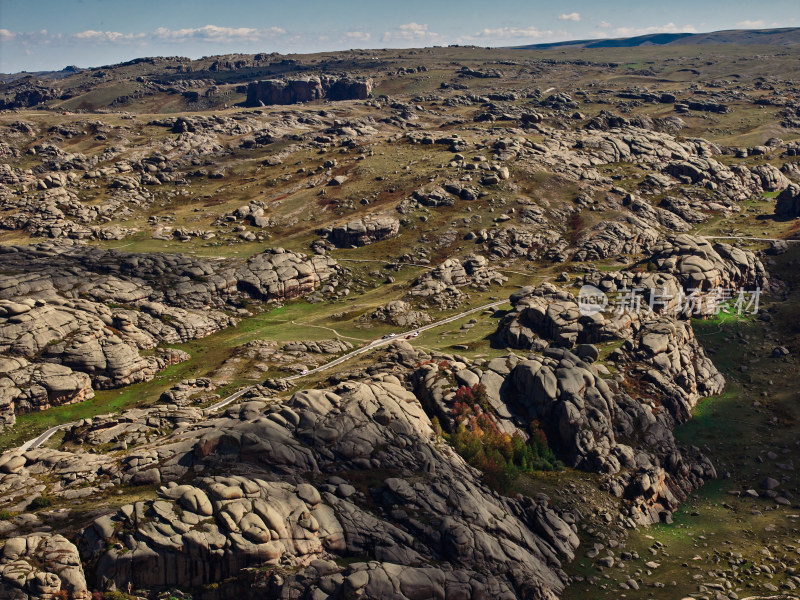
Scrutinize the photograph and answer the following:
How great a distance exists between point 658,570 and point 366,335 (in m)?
62.1

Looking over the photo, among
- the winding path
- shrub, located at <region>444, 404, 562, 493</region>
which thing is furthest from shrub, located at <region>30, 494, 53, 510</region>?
shrub, located at <region>444, 404, 562, 493</region>

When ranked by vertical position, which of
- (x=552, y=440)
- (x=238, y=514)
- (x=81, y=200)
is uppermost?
(x=81, y=200)

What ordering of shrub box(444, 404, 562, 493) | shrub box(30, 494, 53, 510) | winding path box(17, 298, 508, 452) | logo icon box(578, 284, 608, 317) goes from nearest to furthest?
shrub box(30, 494, 53, 510), shrub box(444, 404, 562, 493), winding path box(17, 298, 508, 452), logo icon box(578, 284, 608, 317)

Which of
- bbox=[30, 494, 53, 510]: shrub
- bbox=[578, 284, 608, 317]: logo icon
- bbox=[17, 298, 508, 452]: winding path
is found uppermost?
bbox=[578, 284, 608, 317]: logo icon

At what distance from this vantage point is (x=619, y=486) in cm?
6225

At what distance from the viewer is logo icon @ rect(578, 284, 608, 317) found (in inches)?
3789

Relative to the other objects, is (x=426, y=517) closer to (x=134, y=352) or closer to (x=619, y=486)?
Answer: (x=619, y=486)

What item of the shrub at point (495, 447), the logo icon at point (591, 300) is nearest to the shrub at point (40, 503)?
the shrub at point (495, 447)

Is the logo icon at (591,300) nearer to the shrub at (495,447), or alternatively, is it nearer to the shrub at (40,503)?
the shrub at (495,447)

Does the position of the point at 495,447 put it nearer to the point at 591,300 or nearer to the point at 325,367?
the point at 325,367

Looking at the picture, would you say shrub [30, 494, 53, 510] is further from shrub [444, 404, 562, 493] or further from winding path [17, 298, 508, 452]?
shrub [444, 404, 562, 493]

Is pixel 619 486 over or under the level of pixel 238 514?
under

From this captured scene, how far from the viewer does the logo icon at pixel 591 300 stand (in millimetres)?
96250

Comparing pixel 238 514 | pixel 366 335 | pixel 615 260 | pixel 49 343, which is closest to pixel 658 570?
pixel 238 514
